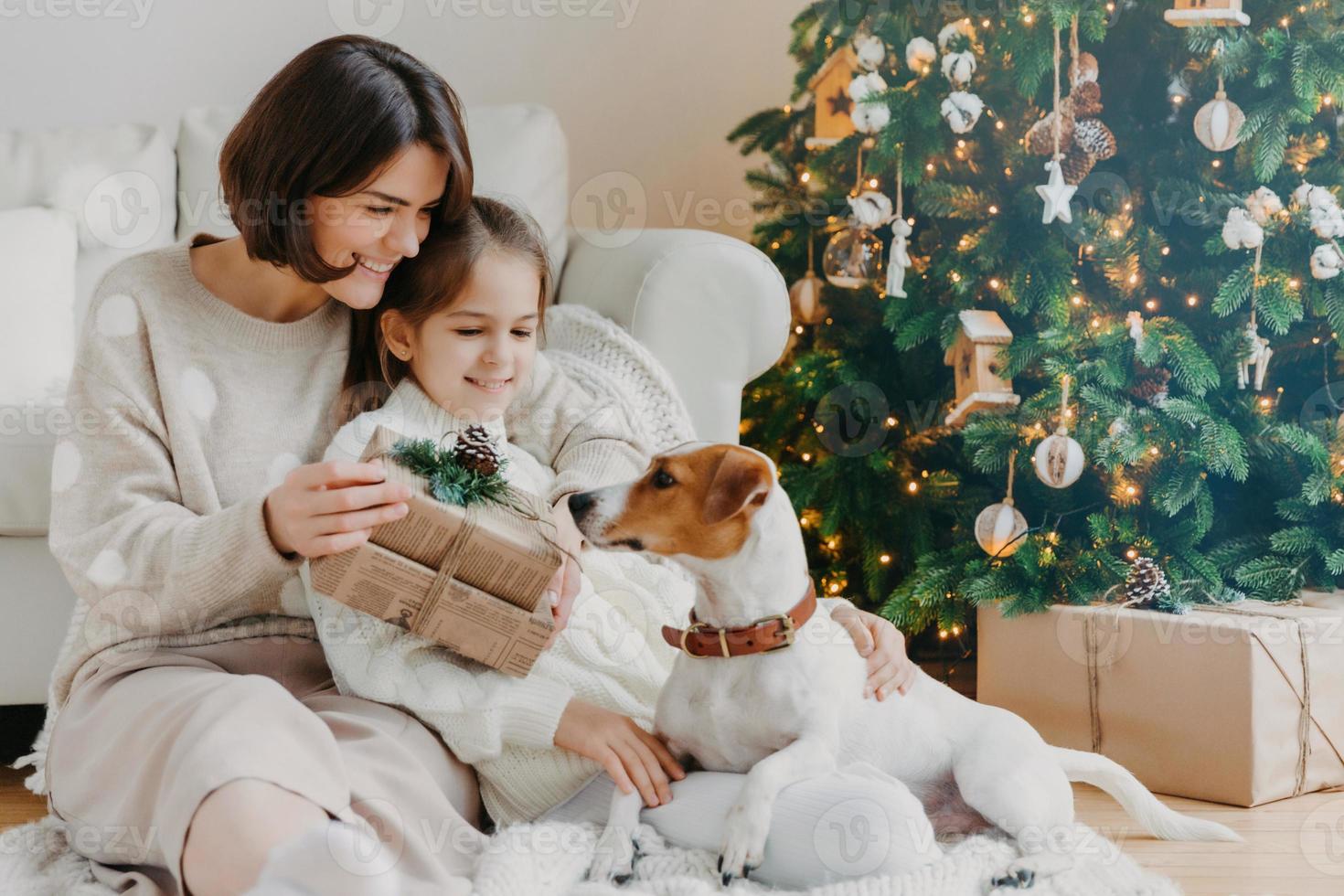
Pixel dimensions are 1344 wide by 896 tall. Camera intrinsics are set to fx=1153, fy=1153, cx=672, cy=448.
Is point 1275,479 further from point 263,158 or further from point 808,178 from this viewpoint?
point 263,158

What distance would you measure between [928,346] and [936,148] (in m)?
0.39

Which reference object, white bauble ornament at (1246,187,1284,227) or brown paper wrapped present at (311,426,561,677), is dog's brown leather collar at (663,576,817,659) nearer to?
brown paper wrapped present at (311,426,561,677)

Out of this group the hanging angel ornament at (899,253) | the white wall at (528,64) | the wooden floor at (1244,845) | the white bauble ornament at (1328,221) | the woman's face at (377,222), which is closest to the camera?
the woman's face at (377,222)

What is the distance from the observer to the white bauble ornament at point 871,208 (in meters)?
2.03

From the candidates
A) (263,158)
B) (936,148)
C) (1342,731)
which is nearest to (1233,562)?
(1342,731)

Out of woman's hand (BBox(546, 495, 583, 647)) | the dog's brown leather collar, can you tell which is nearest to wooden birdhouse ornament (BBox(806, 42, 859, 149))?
woman's hand (BBox(546, 495, 583, 647))

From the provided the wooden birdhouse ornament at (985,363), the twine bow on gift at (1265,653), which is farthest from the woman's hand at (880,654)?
the wooden birdhouse ornament at (985,363)

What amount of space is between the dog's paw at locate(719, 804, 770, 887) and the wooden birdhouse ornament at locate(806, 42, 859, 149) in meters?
1.49

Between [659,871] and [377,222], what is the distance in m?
0.73

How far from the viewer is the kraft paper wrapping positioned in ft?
5.44

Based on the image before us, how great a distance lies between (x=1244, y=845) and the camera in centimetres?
148

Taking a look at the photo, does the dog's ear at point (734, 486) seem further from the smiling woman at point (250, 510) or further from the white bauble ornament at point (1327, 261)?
the white bauble ornament at point (1327, 261)

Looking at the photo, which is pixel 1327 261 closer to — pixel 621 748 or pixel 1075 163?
pixel 1075 163

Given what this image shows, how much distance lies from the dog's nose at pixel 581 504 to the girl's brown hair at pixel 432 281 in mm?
317
